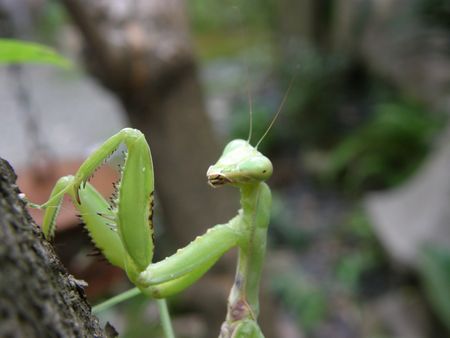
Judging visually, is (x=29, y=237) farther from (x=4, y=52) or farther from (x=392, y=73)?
(x=392, y=73)

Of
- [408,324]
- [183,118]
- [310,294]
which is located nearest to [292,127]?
[310,294]

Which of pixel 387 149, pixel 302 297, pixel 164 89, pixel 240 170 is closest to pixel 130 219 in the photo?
pixel 240 170

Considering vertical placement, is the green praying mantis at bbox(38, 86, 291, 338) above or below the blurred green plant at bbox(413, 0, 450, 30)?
above

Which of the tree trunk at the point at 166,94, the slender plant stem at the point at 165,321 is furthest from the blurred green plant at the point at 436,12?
the slender plant stem at the point at 165,321

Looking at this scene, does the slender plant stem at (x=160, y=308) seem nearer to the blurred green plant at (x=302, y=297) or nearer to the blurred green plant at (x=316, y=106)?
the blurred green plant at (x=302, y=297)

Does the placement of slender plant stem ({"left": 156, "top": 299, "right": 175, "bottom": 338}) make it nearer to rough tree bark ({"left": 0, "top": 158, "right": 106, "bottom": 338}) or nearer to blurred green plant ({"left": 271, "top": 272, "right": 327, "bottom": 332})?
rough tree bark ({"left": 0, "top": 158, "right": 106, "bottom": 338})

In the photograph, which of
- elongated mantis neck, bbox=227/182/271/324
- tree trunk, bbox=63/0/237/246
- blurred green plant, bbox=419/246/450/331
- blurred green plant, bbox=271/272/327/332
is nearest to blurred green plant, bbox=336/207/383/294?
blurred green plant, bbox=271/272/327/332

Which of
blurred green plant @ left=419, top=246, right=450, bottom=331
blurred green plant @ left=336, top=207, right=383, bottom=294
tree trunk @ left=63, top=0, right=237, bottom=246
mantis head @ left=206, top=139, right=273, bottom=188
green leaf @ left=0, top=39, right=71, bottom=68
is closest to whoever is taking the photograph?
green leaf @ left=0, top=39, right=71, bottom=68
